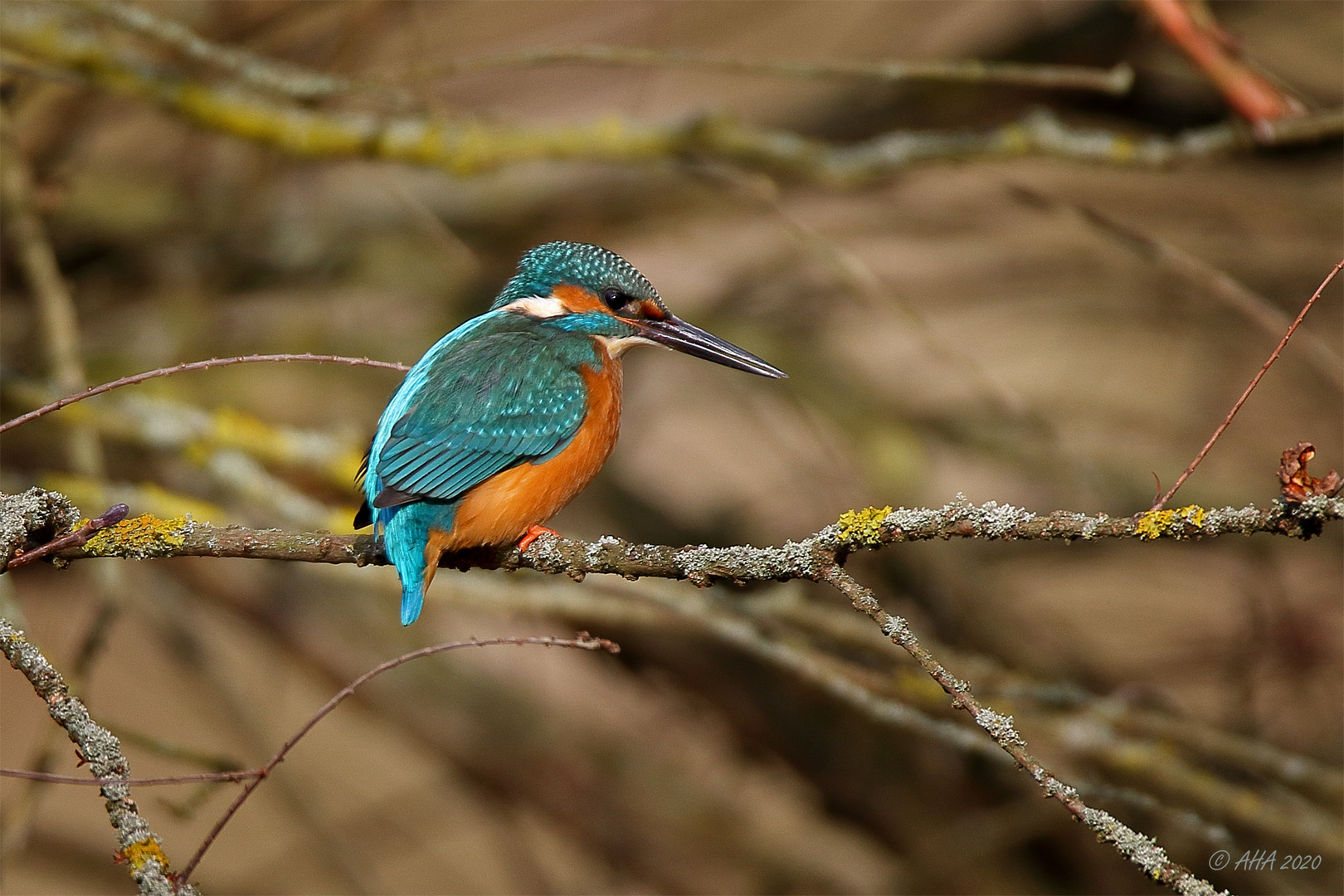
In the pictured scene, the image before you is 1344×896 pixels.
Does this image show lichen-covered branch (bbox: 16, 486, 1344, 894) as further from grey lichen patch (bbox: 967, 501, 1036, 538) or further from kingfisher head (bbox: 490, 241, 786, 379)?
kingfisher head (bbox: 490, 241, 786, 379)

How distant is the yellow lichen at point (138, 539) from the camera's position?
1.56 metres

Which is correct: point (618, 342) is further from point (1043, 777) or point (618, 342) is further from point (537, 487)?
point (1043, 777)

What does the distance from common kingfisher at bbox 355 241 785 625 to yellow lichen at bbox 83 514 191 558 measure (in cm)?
40

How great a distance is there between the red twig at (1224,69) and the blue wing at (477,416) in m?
1.37

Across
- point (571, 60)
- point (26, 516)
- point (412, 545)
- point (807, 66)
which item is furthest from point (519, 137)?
point (26, 516)

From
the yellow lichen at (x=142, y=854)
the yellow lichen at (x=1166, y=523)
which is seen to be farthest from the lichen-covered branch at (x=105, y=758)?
the yellow lichen at (x=1166, y=523)

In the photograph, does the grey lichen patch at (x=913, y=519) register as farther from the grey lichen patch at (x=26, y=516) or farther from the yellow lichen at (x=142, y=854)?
the grey lichen patch at (x=26, y=516)

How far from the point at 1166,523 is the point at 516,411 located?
4.23 feet


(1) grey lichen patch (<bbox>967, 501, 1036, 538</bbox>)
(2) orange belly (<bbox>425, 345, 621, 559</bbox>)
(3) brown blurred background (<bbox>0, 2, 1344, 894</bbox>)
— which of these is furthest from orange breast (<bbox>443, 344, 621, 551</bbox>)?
(1) grey lichen patch (<bbox>967, 501, 1036, 538</bbox>)

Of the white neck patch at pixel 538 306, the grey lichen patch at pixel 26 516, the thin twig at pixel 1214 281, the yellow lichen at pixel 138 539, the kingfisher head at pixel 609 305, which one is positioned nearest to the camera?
the grey lichen patch at pixel 26 516

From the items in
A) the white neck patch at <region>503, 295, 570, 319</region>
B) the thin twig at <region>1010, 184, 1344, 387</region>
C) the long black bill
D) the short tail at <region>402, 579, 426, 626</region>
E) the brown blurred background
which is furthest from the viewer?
the brown blurred background

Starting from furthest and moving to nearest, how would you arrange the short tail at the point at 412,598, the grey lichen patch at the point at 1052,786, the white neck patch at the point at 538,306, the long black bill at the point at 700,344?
the white neck patch at the point at 538,306, the long black bill at the point at 700,344, the short tail at the point at 412,598, the grey lichen patch at the point at 1052,786

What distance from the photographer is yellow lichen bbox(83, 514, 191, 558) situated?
5.13 feet

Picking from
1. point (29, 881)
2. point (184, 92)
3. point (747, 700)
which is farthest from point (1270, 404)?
point (29, 881)
